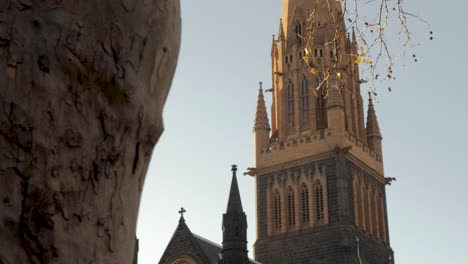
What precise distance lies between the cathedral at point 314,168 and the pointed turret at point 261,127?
70 mm

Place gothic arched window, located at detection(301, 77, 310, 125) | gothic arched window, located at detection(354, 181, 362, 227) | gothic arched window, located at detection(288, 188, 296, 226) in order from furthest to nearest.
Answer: gothic arched window, located at detection(301, 77, 310, 125) < gothic arched window, located at detection(288, 188, 296, 226) < gothic arched window, located at detection(354, 181, 362, 227)

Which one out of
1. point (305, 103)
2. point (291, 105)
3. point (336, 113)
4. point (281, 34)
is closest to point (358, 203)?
point (336, 113)

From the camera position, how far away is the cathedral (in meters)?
51.8

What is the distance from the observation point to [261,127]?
188 feet

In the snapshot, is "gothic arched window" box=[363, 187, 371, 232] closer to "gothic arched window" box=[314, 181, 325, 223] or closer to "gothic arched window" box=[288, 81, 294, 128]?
"gothic arched window" box=[314, 181, 325, 223]

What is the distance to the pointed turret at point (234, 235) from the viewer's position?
118 ft

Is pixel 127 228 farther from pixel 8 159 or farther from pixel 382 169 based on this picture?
pixel 382 169

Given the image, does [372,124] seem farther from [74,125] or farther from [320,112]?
[74,125]

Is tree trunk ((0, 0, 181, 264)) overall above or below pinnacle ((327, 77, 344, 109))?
below

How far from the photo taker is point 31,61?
2.06 metres

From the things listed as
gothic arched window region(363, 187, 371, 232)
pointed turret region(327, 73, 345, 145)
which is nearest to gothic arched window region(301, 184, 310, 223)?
pointed turret region(327, 73, 345, 145)

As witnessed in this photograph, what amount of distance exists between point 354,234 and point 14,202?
5028 cm

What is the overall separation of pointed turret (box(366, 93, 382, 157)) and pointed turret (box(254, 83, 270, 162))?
7657 mm

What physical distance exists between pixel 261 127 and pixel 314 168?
5.51m
